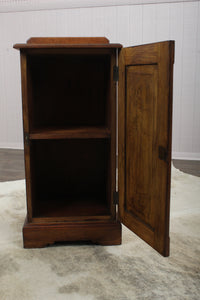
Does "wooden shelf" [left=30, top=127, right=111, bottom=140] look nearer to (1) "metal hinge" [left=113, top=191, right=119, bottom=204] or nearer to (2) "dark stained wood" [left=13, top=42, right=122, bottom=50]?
(1) "metal hinge" [left=113, top=191, right=119, bottom=204]

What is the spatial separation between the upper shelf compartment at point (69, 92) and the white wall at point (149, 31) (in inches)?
90.2

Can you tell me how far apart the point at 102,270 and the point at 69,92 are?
4.15ft

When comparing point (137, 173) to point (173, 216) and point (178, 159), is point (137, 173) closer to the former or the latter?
point (173, 216)

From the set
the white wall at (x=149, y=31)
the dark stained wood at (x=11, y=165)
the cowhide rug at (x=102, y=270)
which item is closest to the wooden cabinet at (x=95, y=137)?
the cowhide rug at (x=102, y=270)

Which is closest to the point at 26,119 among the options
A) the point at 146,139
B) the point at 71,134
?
the point at 71,134

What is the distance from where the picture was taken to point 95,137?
2.17m

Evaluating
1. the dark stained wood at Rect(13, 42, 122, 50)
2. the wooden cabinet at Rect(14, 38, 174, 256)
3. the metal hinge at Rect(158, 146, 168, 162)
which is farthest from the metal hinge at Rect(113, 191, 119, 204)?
the dark stained wood at Rect(13, 42, 122, 50)

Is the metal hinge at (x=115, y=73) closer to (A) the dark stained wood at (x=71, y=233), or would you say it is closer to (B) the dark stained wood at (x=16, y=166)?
(A) the dark stained wood at (x=71, y=233)

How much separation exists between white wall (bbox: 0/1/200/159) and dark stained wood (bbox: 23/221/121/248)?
2.73m

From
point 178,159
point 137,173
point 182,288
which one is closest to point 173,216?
point 137,173

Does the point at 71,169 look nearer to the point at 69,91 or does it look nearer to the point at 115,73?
the point at 69,91

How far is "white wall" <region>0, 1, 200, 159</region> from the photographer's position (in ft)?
14.7

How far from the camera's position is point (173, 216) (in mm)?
2697

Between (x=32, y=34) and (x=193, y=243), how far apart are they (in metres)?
3.79
